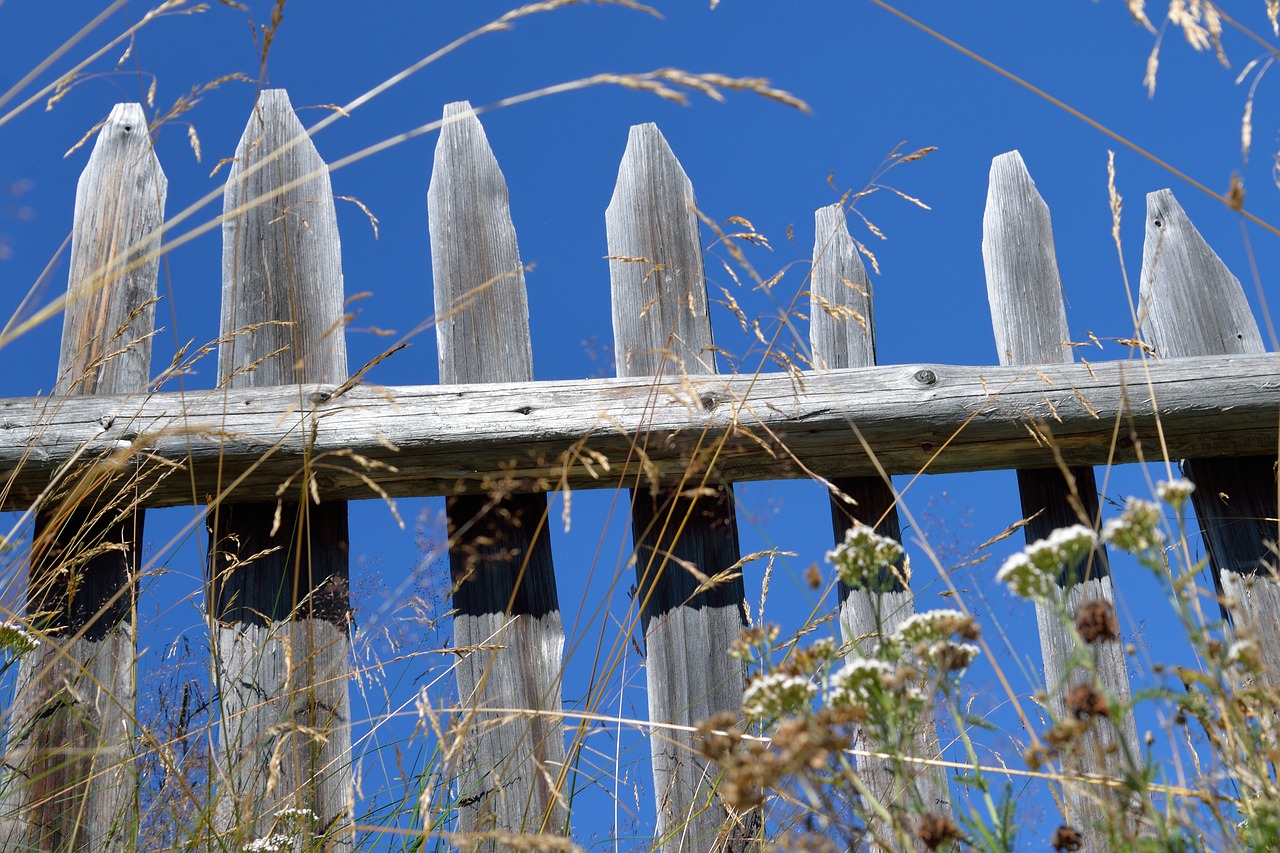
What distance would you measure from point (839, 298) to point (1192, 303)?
1009mm

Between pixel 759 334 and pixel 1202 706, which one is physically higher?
pixel 759 334

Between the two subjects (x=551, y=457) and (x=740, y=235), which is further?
(x=551, y=457)

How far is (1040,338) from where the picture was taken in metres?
2.89

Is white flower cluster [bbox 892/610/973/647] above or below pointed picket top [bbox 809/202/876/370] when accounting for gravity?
below

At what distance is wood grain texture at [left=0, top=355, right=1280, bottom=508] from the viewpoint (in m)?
2.45

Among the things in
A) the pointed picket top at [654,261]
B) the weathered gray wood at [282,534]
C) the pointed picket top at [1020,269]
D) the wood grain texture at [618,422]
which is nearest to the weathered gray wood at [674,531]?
the pointed picket top at [654,261]

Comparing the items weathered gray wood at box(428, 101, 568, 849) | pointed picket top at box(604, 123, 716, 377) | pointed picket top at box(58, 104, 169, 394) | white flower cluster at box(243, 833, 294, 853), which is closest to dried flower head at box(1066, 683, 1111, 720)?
white flower cluster at box(243, 833, 294, 853)

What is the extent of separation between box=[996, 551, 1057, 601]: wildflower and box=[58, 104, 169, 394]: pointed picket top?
236cm

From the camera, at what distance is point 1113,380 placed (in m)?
2.56

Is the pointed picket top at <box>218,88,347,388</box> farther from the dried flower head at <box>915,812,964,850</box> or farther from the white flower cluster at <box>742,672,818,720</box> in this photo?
the dried flower head at <box>915,812,964,850</box>

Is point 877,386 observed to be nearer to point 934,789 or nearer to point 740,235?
point 740,235

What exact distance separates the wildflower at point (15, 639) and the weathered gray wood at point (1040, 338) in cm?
217

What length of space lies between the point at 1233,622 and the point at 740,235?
1.74 m

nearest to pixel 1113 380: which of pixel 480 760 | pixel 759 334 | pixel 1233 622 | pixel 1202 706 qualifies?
pixel 1233 622
